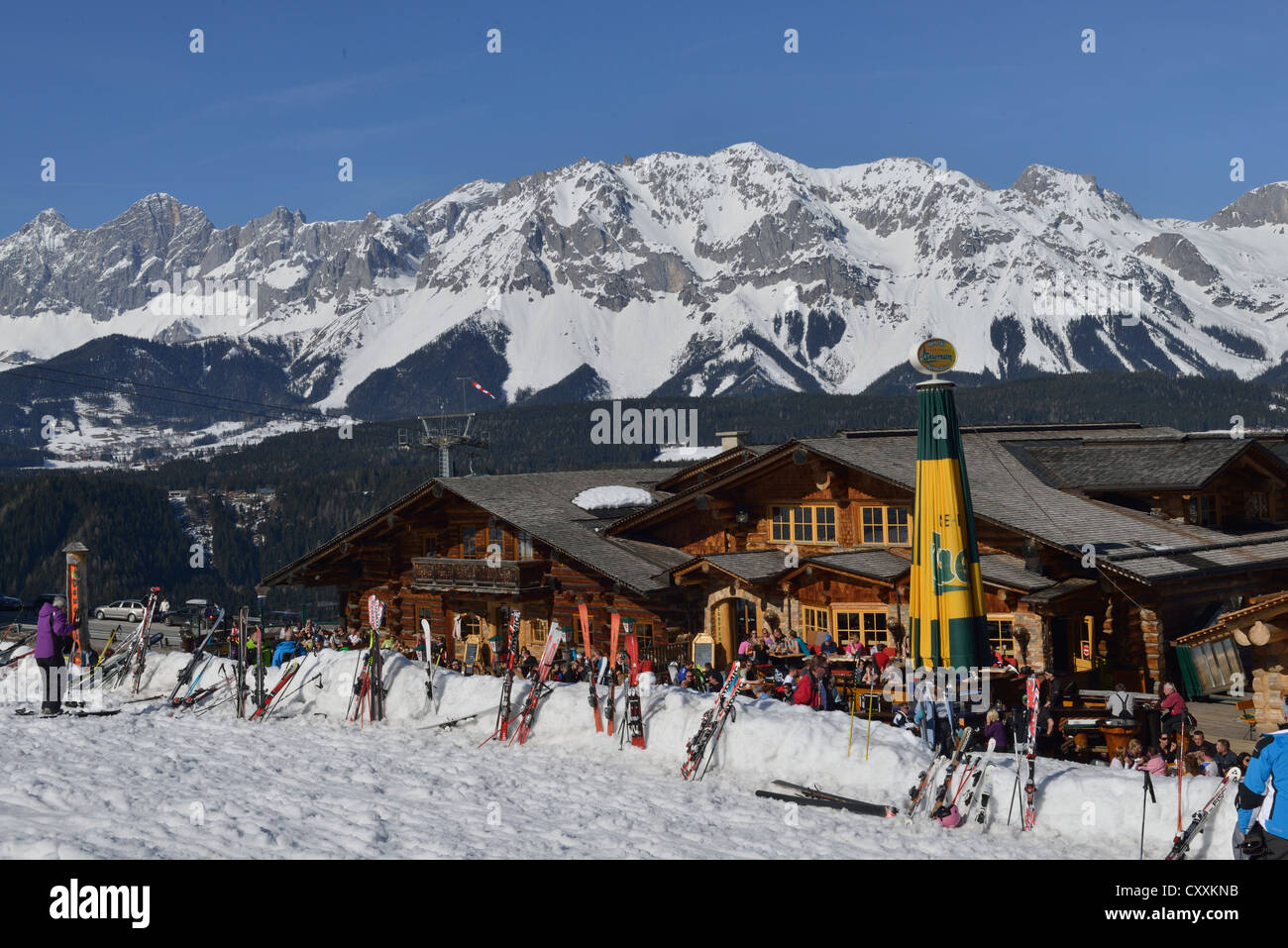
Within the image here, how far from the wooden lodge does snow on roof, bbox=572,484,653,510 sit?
12.5 inches

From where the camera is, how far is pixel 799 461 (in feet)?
96.3

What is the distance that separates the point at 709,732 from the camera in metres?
15.5

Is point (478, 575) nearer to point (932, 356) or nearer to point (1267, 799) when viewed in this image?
point (932, 356)

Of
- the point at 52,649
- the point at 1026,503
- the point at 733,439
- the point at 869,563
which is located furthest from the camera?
the point at 733,439

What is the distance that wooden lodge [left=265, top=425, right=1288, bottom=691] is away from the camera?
1005 inches

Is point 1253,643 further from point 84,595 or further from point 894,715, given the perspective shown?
point 84,595

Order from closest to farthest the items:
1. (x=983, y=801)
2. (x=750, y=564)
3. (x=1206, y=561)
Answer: (x=983, y=801) < (x=1206, y=561) < (x=750, y=564)

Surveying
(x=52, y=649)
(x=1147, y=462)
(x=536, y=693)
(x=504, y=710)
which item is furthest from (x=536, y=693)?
(x=1147, y=462)

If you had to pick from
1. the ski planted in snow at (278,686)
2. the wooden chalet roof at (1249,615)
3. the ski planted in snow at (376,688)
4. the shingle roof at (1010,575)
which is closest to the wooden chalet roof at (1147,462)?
the shingle roof at (1010,575)

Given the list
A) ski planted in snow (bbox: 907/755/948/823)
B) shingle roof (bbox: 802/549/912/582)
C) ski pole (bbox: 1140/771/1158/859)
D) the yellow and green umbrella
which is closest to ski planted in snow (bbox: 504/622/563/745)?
the yellow and green umbrella

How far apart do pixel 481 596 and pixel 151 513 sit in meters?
153

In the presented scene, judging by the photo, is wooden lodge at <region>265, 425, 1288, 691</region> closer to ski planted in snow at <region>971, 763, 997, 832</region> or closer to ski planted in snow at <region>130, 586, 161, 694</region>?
ski planted in snow at <region>130, 586, 161, 694</region>

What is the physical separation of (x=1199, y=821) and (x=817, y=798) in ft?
13.5

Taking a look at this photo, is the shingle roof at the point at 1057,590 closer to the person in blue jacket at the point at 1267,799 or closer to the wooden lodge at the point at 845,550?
the wooden lodge at the point at 845,550
